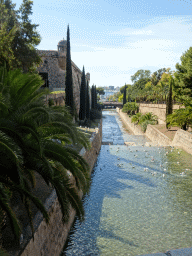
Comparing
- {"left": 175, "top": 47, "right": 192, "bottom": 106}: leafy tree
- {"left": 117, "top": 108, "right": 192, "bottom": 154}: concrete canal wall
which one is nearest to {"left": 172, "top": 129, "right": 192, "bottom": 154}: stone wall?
{"left": 117, "top": 108, "right": 192, "bottom": 154}: concrete canal wall

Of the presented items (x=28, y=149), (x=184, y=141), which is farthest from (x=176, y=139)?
(x=28, y=149)

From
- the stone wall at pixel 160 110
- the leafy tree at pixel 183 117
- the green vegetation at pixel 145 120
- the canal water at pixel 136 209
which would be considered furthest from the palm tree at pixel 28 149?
the stone wall at pixel 160 110

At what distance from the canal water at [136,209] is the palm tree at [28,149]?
93.7 inches

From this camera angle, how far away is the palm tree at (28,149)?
13.2ft

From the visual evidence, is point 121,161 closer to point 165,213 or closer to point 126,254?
point 165,213

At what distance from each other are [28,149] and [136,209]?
19.4 ft

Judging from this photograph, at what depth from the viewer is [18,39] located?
54.8 ft

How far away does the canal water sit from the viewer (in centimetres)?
693

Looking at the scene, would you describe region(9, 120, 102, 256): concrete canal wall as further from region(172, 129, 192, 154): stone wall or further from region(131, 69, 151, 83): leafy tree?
region(131, 69, 151, 83): leafy tree

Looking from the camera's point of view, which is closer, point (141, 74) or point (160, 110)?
point (160, 110)

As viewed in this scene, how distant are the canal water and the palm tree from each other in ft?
7.81

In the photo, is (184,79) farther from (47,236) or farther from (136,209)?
(47,236)

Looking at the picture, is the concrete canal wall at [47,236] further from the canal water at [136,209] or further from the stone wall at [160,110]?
the stone wall at [160,110]

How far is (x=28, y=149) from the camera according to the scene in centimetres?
489
